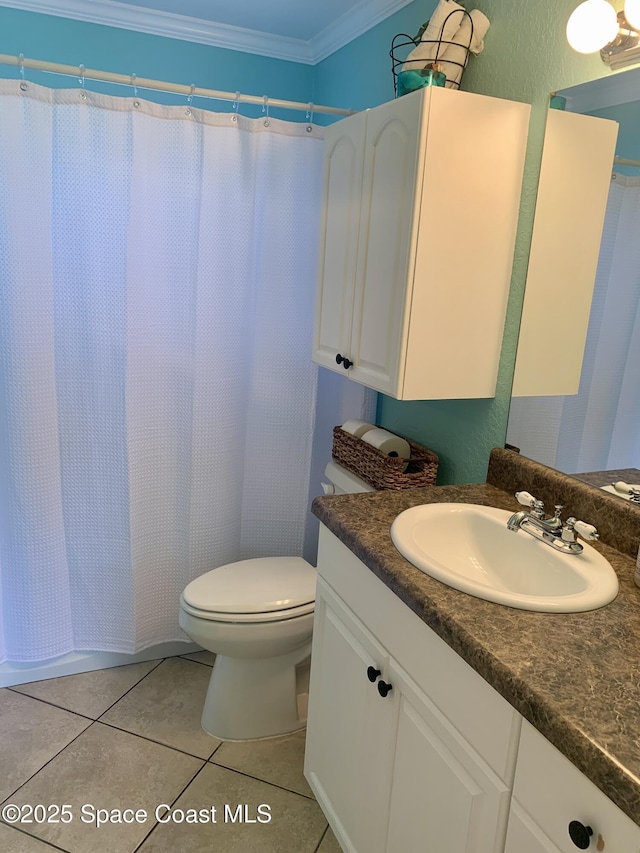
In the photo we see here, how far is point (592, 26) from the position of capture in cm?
123

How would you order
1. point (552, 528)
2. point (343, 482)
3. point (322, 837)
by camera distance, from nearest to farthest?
1. point (552, 528)
2. point (322, 837)
3. point (343, 482)

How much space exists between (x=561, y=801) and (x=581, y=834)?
0.05 m

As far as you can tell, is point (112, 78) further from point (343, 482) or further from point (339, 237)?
point (343, 482)

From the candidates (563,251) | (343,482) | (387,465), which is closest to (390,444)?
(387,465)

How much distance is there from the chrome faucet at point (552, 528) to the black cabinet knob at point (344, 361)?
642mm

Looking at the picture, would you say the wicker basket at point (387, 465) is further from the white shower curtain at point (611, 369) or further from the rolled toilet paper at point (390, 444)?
the white shower curtain at point (611, 369)

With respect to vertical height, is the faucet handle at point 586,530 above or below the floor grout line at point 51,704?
above

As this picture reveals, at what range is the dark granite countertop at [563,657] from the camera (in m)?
0.75

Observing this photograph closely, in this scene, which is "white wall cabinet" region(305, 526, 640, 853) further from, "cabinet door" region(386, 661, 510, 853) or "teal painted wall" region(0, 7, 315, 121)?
"teal painted wall" region(0, 7, 315, 121)

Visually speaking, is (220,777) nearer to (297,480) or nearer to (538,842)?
(297,480)

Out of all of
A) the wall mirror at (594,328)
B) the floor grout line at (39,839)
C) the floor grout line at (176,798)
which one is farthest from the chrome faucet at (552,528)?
the floor grout line at (39,839)

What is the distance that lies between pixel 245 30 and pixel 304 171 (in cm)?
80

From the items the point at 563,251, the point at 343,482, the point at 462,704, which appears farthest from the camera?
the point at 343,482

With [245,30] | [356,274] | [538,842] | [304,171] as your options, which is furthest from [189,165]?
[538,842]
